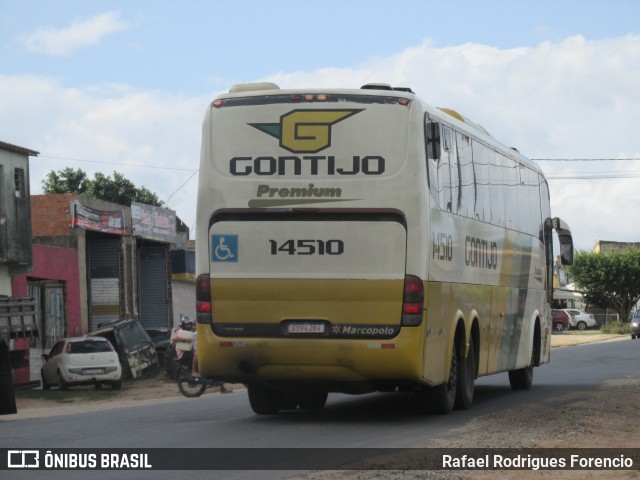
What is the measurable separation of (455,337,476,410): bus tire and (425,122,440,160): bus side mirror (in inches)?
130

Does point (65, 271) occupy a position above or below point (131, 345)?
above

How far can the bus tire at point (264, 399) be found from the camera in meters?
16.7

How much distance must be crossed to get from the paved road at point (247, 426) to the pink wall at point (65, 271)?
18528 mm

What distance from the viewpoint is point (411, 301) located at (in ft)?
47.3

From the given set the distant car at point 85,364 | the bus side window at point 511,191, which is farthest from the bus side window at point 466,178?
the distant car at point 85,364

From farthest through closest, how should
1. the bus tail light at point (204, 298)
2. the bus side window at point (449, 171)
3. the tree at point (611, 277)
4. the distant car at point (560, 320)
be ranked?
the tree at point (611, 277), the distant car at point (560, 320), the bus side window at point (449, 171), the bus tail light at point (204, 298)

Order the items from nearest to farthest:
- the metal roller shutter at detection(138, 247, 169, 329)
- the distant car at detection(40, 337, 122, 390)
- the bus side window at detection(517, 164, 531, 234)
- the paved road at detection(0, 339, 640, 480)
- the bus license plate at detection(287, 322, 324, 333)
→ the paved road at detection(0, 339, 640, 480) < the bus license plate at detection(287, 322, 324, 333) < the bus side window at detection(517, 164, 531, 234) < the distant car at detection(40, 337, 122, 390) < the metal roller shutter at detection(138, 247, 169, 329)

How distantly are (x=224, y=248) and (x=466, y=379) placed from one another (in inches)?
176

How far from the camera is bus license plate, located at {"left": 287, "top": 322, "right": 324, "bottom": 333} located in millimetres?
14555

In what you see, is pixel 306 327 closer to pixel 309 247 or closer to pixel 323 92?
pixel 309 247

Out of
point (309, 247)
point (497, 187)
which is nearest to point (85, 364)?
point (497, 187)

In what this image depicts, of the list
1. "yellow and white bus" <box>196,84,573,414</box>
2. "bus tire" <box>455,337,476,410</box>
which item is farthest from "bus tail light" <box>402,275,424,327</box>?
"bus tire" <box>455,337,476,410</box>

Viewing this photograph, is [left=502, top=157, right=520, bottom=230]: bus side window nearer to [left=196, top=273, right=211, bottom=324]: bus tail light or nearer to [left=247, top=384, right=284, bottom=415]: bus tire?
[left=247, top=384, right=284, bottom=415]: bus tire

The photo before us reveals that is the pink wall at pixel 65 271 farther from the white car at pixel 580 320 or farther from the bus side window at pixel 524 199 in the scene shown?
the white car at pixel 580 320
